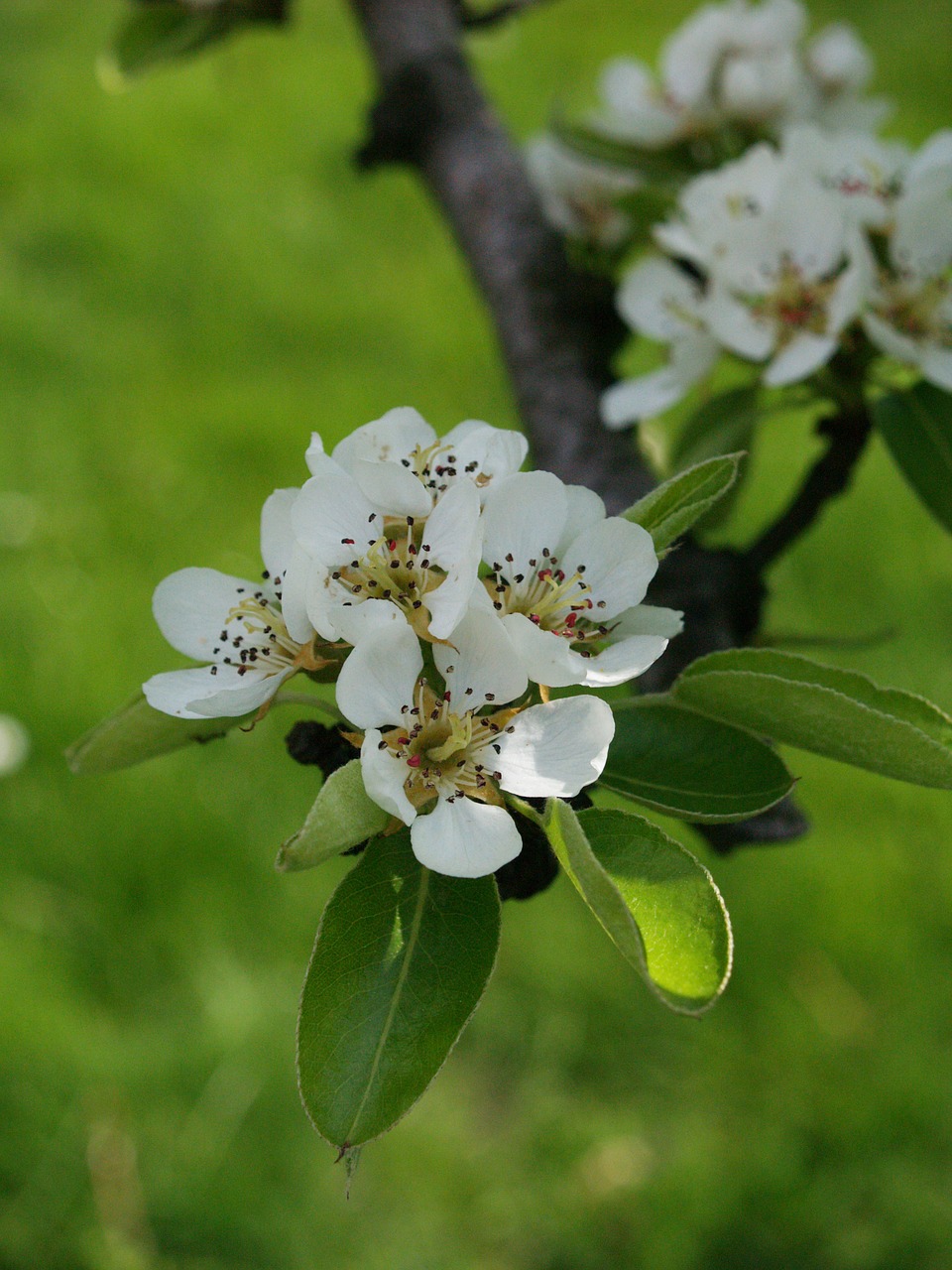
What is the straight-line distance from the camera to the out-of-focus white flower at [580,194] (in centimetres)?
180

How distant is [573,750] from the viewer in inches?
32.5

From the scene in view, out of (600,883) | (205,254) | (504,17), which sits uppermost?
(504,17)

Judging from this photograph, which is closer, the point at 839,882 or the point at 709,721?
the point at 709,721

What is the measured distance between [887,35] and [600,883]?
596 centimetres

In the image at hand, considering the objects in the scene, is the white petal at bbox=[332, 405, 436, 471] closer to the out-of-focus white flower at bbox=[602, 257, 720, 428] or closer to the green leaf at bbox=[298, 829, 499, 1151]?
the green leaf at bbox=[298, 829, 499, 1151]

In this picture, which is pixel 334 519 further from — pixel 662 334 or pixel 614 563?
pixel 662 334

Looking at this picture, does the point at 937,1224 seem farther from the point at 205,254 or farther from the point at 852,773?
the point at 205,254

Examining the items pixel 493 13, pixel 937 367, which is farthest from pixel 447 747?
pixel 493 13

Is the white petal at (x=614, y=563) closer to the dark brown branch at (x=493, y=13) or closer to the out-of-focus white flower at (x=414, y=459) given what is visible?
the out-of-focus white flower at (x=414, y=459)

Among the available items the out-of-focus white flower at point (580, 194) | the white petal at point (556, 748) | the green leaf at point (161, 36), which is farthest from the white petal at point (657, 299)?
the green leaf at point (161, 36)

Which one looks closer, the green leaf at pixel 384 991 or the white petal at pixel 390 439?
the green leaf at pixel 384 991

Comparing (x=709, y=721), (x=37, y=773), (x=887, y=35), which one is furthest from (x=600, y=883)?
(x=887, y=35)

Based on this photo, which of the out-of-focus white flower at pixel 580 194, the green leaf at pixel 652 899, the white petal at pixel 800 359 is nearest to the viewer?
the green leaf at pixel 652 899

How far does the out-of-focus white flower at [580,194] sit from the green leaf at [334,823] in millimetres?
1227
